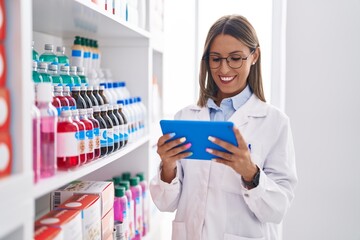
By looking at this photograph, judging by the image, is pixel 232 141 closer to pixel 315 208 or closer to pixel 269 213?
pixel 269 213

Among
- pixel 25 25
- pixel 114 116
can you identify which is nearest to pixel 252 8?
pixel 114 116

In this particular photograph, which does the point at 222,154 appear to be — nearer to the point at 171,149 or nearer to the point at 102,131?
the point at 171,149

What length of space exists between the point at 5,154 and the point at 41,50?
3.98 feet

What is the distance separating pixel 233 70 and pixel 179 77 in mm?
2110

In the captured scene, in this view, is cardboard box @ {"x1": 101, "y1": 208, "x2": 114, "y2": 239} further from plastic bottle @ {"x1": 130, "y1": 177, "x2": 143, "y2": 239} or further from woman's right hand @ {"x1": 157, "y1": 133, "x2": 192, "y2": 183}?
plastic bottle @ {"x1": 130, "y1": 177, "x2": 143, "y2": 239}

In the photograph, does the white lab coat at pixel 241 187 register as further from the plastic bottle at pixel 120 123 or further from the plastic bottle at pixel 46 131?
the plastic bottle at pixel 46 131

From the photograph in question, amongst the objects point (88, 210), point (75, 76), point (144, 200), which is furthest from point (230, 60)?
point (144, 200)

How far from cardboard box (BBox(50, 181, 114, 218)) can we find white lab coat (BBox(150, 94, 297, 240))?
230 millimetres

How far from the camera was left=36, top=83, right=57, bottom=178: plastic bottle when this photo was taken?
113cm

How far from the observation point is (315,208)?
336 cm

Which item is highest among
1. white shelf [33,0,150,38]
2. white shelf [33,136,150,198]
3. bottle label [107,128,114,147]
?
white shelf [33,0,150,38]

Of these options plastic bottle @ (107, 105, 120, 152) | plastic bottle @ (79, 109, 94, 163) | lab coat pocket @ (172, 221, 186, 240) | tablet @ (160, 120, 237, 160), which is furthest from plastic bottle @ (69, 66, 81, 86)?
lab coat pocket @ (172, 221, 186, 240)

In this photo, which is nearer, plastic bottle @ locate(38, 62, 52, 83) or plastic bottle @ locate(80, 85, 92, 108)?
plastic bottle @ locate(38, 62, 52, 83)

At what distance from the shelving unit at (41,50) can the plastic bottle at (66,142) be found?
0.15ft
